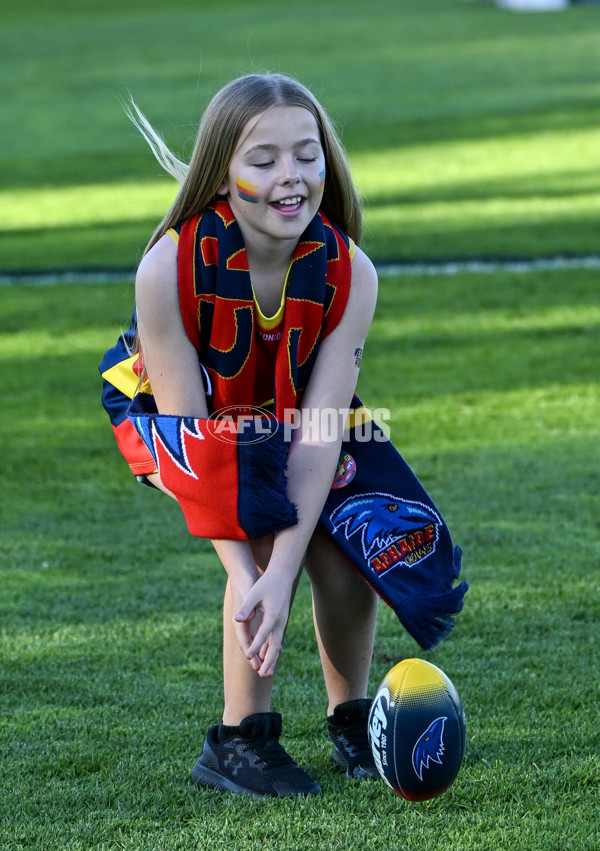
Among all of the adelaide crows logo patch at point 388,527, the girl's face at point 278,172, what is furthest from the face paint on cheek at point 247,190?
the adelaide crows logo patch at point 388,527

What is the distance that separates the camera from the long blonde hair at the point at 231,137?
9.36 ft

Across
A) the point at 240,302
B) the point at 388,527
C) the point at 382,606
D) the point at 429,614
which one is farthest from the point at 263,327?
the point at 382,606

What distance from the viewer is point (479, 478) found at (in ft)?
17.9

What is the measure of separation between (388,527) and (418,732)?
494 mm

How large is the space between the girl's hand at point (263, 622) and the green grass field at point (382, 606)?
0.37 m

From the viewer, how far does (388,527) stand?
3.00 m

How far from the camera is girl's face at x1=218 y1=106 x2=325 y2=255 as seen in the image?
9.32 ft

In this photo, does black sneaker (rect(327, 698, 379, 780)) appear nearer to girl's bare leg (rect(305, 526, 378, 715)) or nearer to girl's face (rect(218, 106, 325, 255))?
girl's bare leg (rect(305, 526, 378, 715))

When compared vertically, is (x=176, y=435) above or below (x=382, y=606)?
above

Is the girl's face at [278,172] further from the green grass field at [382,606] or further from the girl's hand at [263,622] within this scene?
the green grass field at [382,606]

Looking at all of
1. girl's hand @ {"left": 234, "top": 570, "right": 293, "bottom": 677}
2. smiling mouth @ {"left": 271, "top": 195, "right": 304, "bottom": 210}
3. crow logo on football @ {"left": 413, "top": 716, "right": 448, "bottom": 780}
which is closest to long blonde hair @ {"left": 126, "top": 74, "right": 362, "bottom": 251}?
smiling mouth @ {"left": 271, "top": 195, "right": 304, "bottom": 210}

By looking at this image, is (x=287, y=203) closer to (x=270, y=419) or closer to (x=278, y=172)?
(x=278, y=172)

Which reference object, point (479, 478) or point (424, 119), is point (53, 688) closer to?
point (479, 478)

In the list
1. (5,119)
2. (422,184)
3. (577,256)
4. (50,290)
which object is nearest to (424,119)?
(422,184)
